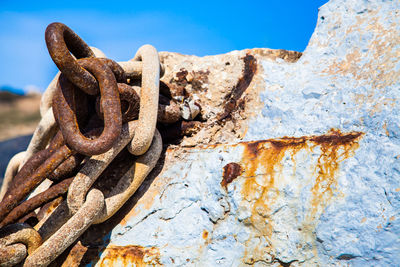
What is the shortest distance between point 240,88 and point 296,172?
0.65 m

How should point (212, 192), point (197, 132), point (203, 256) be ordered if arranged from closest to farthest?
1. point (203, 256)
2. point (212, 192)
3. point (197, 132)

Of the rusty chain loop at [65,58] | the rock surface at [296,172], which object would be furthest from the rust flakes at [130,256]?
the rusty chain loop at [65,58]

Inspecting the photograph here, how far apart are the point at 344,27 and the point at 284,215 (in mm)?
974

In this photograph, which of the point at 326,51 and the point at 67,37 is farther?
the point at 326,51

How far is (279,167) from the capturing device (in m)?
1.35

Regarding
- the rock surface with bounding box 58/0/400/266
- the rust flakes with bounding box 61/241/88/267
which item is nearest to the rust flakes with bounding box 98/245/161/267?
the rock surface with bounding box 58/0/400/266

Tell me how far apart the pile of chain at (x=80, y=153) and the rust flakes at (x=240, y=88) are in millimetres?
365

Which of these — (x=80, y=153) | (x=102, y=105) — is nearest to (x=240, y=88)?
(x=102, y=105)

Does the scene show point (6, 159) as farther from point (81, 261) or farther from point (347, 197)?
point (347, 197)

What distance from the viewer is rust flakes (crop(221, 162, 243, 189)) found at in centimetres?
141

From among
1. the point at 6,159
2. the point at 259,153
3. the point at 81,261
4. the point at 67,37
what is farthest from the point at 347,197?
the point at 6,159

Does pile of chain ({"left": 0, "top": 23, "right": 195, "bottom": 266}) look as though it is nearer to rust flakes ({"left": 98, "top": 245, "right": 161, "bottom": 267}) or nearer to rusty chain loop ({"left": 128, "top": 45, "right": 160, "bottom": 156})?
rusty chain loop ({"left": 128, "top": 45, "right": 160, "bottom": 156})

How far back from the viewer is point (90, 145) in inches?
47.8

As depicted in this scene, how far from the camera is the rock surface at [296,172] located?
3.93 feet
